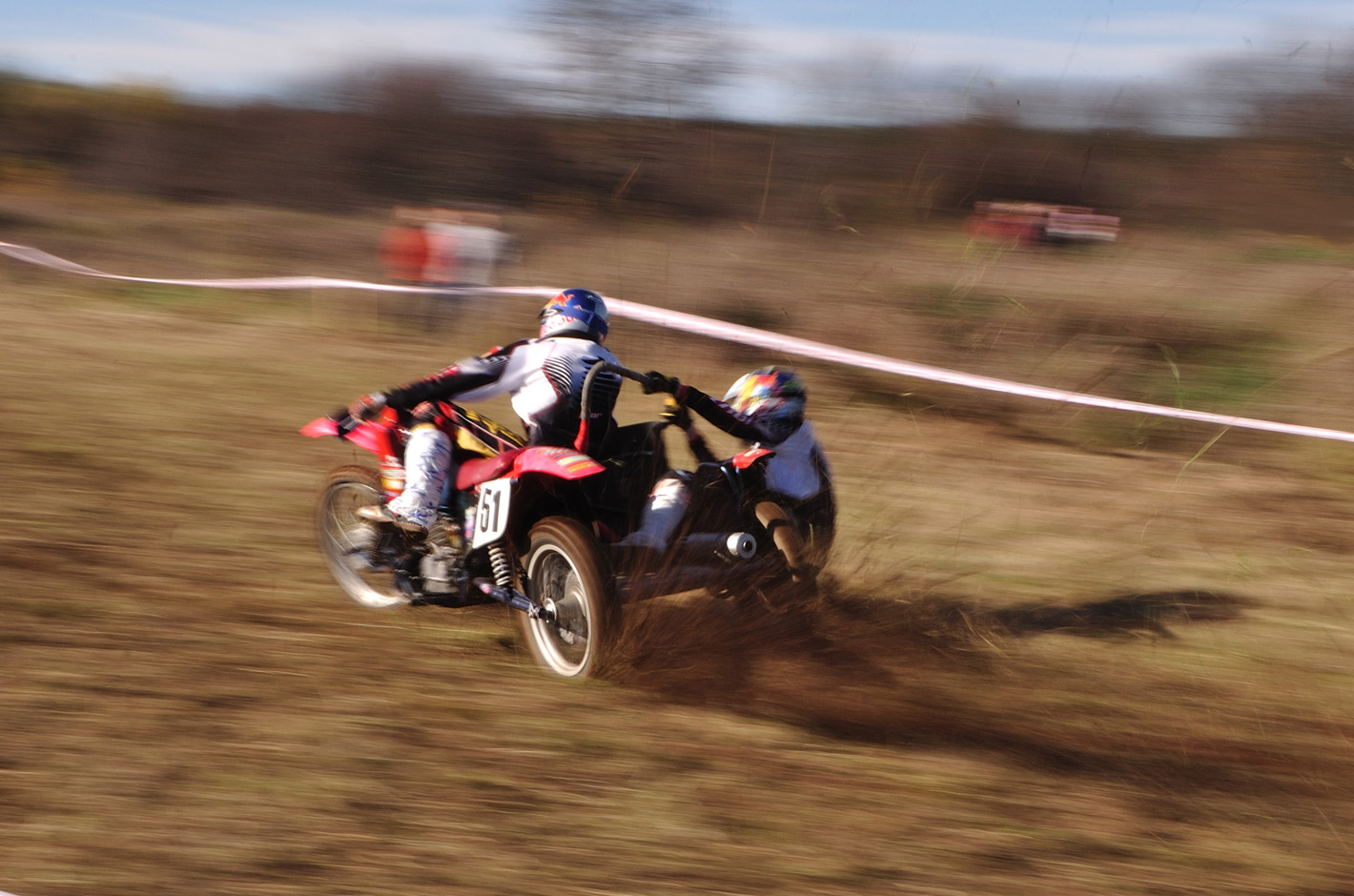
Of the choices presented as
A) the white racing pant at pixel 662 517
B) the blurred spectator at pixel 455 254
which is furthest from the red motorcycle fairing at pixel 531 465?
the blurred spectator at pixel 455 254

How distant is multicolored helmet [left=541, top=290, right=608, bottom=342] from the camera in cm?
571

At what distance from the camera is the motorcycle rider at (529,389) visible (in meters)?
A: 5.55

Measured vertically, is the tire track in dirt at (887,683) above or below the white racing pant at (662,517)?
below

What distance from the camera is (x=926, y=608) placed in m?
6.30

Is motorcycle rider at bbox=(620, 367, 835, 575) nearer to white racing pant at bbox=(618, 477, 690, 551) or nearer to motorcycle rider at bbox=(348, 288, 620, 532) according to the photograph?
white racing pant at bbox=(618, 477, 690, 551)

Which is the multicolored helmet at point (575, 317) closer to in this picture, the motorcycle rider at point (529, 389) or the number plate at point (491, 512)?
the motorcycle rider at point (529, 389)

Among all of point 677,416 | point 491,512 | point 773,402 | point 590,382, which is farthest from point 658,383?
point 491,512

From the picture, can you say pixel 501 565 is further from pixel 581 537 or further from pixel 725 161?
pixel 725 161

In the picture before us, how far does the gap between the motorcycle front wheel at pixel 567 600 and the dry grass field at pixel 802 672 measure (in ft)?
0.55

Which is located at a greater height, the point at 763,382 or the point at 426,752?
the point at 763,382

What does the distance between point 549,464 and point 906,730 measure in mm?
1704

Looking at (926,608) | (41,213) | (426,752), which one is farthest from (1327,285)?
(41,213)

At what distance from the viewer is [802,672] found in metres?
5.40

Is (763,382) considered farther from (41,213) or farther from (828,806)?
(41,213)
